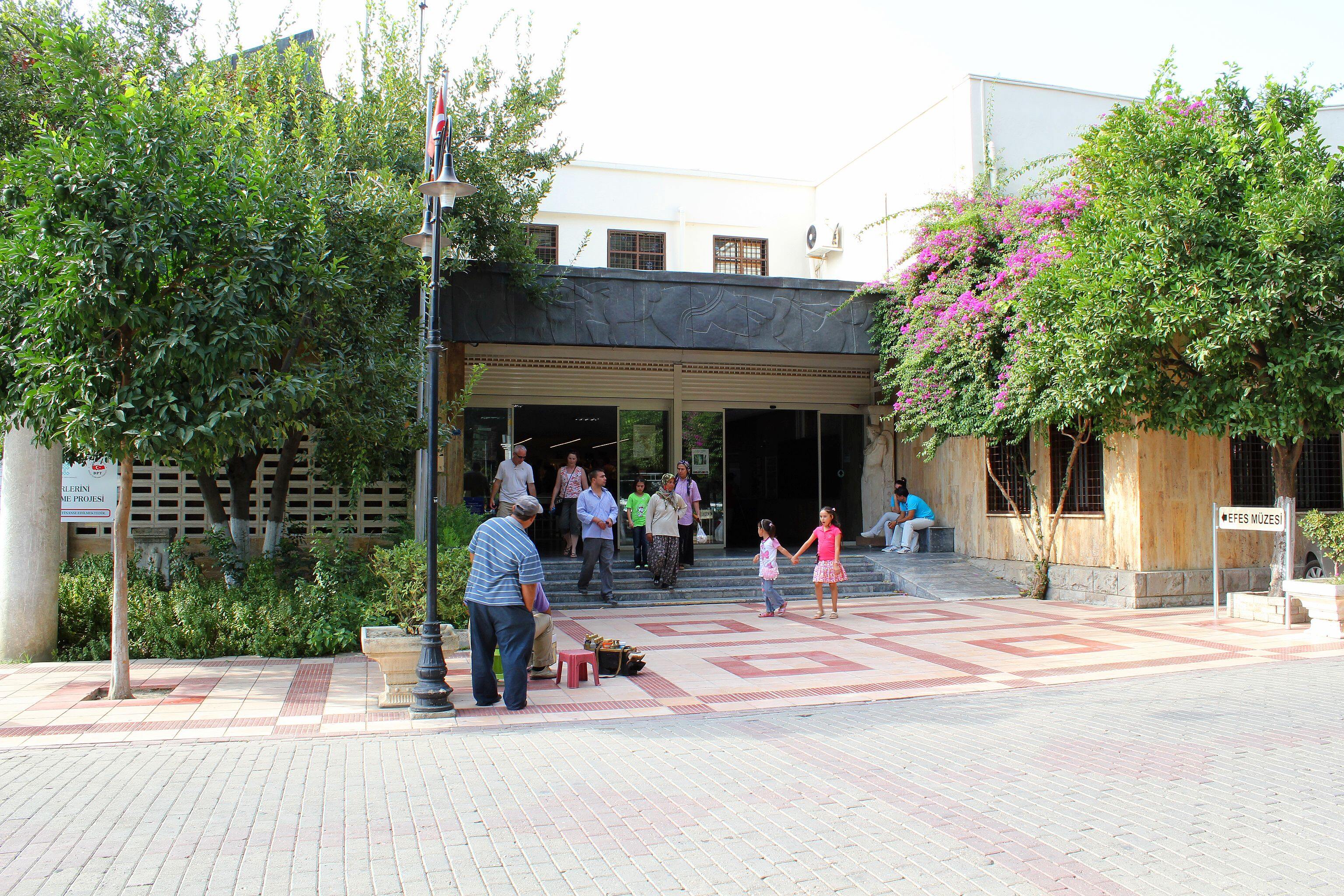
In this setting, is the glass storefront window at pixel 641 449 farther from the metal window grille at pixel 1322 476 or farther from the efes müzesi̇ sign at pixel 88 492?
the metal window grille at pixel 1322 476

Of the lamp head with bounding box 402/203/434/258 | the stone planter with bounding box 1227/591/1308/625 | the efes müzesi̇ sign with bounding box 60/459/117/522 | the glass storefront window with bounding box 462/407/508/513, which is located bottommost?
the stone planter with bounding box 1227/591/1308/625

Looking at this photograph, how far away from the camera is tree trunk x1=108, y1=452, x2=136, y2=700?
746cm

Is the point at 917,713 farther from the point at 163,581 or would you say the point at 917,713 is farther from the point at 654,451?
the point at 654,451

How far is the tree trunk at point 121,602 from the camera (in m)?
7.46

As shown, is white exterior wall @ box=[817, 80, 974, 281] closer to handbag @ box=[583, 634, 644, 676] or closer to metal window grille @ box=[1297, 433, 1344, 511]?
metal window grille @ box=[1297, 433, 1344, 511]

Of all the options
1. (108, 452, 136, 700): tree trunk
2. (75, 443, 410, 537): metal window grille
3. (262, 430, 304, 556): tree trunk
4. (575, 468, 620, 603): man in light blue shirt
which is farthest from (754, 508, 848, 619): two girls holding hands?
(108, 452, 136, 700): tree trunk

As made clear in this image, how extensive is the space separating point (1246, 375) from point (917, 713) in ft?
22.4

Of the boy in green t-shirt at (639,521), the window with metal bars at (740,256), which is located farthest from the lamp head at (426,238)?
the window with metal bars at (740,256)

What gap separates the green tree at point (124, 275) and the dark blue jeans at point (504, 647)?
2.49 meters

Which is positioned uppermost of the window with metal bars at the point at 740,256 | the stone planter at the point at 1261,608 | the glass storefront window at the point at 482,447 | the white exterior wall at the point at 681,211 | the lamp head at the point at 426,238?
the white exterior wall at the point at 681,211

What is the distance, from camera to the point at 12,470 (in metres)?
9.21

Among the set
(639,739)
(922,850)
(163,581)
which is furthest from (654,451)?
(922,850)

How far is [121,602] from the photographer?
7586 mm

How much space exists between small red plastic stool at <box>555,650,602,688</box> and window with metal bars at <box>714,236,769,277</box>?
13.5 meters
